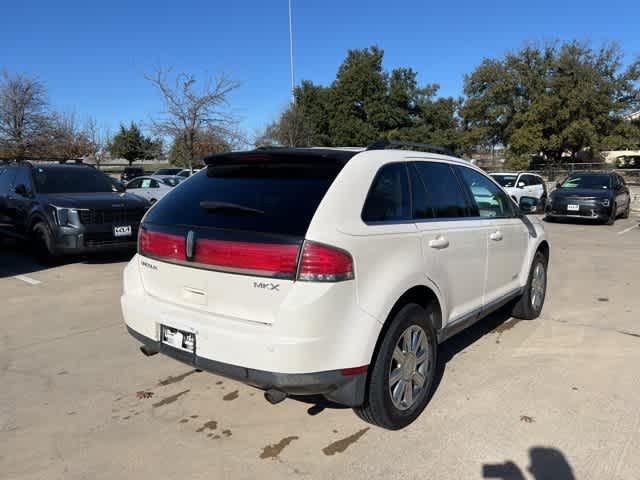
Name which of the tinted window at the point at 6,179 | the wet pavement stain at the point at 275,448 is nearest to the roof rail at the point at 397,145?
the wet pavement stain at the point at 275,448

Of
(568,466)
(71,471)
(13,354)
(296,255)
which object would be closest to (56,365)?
(13,354)

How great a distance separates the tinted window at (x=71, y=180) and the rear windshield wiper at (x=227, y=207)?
689 centimetres

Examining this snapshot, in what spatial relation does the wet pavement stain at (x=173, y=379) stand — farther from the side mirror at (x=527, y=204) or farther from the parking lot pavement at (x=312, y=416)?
the side mirror at (x=527, y=204)

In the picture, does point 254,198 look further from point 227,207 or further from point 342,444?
point 342,444

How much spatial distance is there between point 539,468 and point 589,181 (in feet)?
50.3

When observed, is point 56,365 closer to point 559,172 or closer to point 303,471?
point 303,471

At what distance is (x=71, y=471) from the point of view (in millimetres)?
2664

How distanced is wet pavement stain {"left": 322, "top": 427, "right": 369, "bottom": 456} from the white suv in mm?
161

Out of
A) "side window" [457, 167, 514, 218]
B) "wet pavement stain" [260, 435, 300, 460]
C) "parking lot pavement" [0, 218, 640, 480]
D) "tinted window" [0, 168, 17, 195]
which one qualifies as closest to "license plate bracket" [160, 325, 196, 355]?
"parking lot pavement" [0, 218, 640, 480]

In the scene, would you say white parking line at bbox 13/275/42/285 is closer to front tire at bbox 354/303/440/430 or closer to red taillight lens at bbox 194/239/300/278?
red taillight lens at bbox 194/239/300/278

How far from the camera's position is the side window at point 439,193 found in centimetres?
341

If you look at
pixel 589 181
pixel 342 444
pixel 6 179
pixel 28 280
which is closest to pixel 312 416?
pixel 342 444

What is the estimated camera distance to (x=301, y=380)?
251 cm

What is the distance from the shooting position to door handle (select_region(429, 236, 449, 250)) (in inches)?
127
